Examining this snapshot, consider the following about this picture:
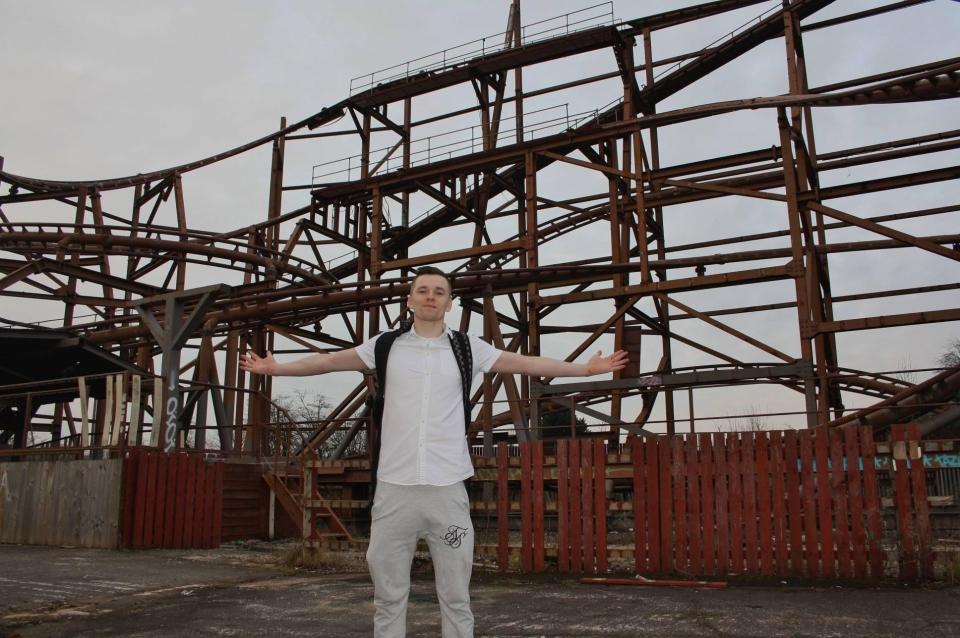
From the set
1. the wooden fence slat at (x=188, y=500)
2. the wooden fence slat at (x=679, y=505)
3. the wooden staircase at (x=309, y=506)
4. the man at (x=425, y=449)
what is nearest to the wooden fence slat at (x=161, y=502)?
the wooden fence slat at (x=188, y=500)

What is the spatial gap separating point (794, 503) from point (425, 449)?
5519 millimetres

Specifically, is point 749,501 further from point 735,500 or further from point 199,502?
point 199,502

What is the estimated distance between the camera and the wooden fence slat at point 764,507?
7.62m

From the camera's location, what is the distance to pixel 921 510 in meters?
7.30

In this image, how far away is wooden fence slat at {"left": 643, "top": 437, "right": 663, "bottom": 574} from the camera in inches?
315

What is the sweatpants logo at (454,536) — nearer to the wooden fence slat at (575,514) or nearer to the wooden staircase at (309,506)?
the wooden fence slat at (575,514)

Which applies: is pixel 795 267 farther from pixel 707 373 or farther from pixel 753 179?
pixel 753 179

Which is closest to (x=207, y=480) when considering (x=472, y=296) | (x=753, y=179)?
(x=472, y=296)

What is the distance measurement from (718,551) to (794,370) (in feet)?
21.0

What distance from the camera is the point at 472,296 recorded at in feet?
58.1

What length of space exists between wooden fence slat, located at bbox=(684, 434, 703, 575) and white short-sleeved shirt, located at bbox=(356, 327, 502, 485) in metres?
4.99

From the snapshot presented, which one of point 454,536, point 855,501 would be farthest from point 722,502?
point 454,536

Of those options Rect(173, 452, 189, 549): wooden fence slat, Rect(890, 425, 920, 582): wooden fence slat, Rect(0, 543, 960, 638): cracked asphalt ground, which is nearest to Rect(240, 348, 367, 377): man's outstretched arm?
Rect(0, 543, 960, 638): cracked asphalt ground

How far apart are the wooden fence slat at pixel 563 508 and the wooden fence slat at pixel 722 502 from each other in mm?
1505
